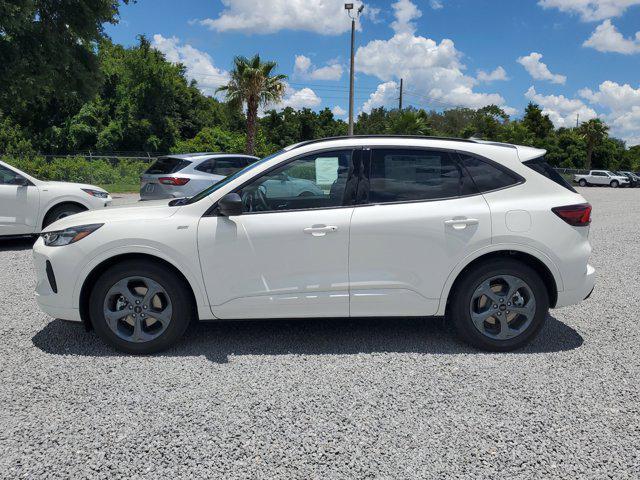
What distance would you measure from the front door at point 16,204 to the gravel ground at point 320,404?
407 centimetres

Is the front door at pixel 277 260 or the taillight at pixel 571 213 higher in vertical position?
the taillight at pixel 571 213

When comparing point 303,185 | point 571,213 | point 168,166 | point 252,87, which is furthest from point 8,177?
point 252,87

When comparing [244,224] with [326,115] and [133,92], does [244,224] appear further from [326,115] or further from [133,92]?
[326,115]

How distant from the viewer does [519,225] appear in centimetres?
398

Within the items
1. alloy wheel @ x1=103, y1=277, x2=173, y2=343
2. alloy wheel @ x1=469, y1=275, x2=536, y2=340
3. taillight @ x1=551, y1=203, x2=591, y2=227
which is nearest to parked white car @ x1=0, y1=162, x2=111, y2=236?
alloy wheel @ x1=103, y1=277, x2=173, y2=343

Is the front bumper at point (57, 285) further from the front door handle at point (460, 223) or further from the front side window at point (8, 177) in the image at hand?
the front side window at point (8, 177)

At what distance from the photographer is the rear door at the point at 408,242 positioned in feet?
12.9

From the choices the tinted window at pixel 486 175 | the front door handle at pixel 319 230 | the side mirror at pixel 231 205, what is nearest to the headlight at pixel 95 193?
the side mirror at pixel 231 205

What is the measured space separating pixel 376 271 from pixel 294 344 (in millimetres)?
970

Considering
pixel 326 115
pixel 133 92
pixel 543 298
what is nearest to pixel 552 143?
pixel 326 115

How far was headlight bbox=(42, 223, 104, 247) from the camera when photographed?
156 inches

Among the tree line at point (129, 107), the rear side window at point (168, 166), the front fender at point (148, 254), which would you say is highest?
the tree line at point (129, 107)

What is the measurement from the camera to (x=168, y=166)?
10.3m

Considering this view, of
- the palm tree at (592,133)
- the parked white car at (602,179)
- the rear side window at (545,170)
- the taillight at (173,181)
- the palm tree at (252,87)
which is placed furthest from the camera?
the palm tree at (592,133)
